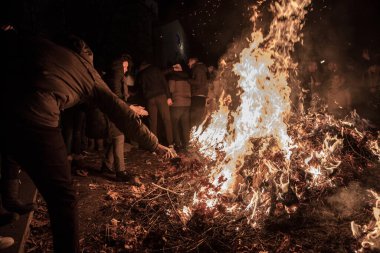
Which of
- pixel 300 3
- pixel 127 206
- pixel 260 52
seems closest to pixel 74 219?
pixel 127 206

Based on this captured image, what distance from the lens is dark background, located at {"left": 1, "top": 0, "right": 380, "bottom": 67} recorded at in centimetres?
1180

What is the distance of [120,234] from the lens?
4473 mm

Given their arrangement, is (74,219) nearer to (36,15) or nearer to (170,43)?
(36,15)

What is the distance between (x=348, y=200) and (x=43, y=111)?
4.62m

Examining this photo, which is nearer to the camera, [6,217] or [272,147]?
[6,217]

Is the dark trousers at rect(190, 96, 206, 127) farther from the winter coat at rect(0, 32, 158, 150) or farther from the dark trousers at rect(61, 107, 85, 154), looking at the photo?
the winter coat at rect(0, 32, 158, 150)

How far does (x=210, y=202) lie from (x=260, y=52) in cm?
379

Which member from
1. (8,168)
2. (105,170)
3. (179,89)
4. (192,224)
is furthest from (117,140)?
(179,89)

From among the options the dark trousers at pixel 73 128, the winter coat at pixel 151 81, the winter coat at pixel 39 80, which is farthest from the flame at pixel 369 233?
the dark trousers at pixel 73 128

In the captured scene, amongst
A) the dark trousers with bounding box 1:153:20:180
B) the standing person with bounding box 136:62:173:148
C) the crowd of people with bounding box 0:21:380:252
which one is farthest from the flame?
the standing person with bounding box 136:62:173:148

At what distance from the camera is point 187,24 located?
1853cm

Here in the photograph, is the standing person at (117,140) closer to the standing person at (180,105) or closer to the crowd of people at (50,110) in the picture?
the standing person at (180,105)

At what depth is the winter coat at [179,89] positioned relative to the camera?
9133 mm

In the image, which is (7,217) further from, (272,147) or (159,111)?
(159,111)
